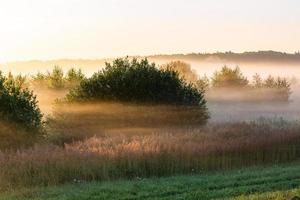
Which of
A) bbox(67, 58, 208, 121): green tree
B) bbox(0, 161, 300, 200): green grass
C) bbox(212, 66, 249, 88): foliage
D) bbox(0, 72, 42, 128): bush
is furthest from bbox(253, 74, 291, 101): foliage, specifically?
bbox(0, 161, 300, 200): green grass

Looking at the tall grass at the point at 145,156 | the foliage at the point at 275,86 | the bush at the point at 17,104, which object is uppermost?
the bush at the point at 17,104

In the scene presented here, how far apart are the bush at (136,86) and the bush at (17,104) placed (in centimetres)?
640

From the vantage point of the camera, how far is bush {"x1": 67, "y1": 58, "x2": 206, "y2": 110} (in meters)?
32.1

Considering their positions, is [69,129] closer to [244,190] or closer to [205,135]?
[205,135]

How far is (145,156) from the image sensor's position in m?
18.5

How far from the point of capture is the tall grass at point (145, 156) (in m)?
16.7

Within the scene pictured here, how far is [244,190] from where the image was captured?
1380 centimetres

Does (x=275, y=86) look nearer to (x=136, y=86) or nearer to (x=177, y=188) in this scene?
(x=136, y=86)

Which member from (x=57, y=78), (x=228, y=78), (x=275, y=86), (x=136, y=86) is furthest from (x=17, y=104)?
(x=275, y=86)

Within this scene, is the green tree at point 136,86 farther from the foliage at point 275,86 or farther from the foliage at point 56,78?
the foliage at point 275,86

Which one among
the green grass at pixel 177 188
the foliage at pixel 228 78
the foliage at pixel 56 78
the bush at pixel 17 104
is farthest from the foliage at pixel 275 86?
the green grass at pixel 177 188

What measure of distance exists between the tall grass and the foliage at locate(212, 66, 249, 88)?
197 feet

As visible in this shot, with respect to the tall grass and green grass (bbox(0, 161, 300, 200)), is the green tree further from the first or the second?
green grass (bbox(0, 161, 300, 200))

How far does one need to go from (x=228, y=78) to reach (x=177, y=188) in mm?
70524
